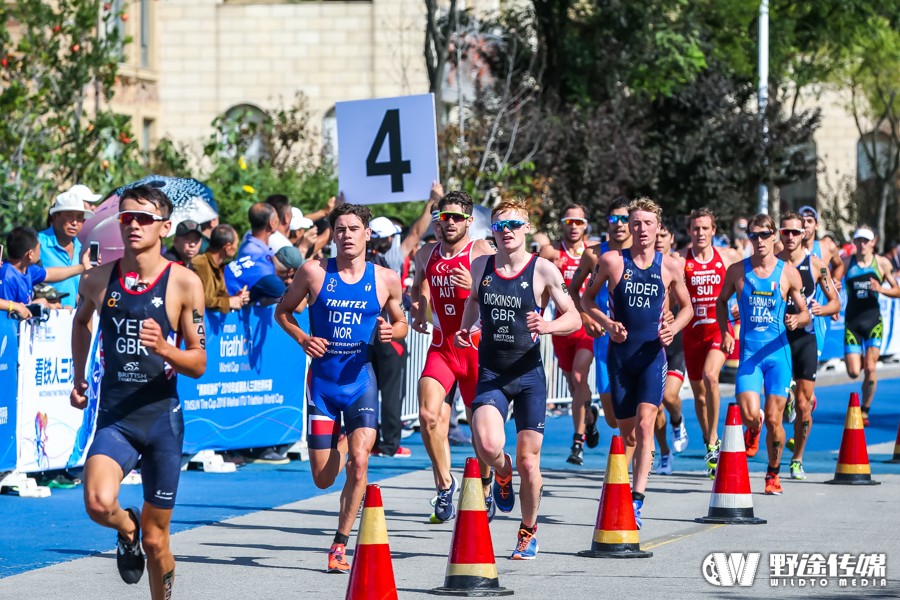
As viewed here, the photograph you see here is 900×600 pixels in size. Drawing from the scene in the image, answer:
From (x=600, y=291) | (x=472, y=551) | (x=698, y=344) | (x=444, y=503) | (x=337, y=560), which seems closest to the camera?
(x=472, y=551)

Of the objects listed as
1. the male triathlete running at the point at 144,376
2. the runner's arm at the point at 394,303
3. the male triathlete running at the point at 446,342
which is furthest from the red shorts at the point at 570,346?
the male triathlete running at the point at 144,376

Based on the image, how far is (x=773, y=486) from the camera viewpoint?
41.9ft

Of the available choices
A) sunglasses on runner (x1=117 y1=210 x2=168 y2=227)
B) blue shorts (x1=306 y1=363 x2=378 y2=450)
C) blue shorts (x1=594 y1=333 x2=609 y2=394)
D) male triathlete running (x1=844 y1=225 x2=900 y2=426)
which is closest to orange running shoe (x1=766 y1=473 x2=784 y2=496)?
blue shorts (x1=594 y1=333 x2=609 y2=394)

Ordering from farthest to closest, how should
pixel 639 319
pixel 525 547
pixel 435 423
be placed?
pixel 639 319, pixel 435 423, pixel 525 547

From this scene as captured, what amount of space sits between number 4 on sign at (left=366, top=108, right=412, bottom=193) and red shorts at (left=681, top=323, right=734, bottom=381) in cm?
285

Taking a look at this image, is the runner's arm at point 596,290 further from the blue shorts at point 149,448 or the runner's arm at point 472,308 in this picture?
the blue shorts at point 149,448

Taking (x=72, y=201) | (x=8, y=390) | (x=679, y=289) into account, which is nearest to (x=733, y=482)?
(x=679, y=289)

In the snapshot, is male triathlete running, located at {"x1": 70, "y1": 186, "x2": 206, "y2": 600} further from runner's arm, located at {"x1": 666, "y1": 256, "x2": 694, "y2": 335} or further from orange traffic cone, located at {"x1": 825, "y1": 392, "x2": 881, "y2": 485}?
orange traffic cone, located at {"x1": 825, "y1": 392, "x2": 881, "y2": 485}

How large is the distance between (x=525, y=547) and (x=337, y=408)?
132 cm

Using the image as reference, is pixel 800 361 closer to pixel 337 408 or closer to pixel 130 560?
pixel 337 408

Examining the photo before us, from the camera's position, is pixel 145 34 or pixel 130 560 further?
pixel 145 34

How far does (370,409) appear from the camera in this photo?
9656mm

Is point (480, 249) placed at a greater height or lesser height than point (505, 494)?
greater

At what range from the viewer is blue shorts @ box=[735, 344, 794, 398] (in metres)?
12.8
